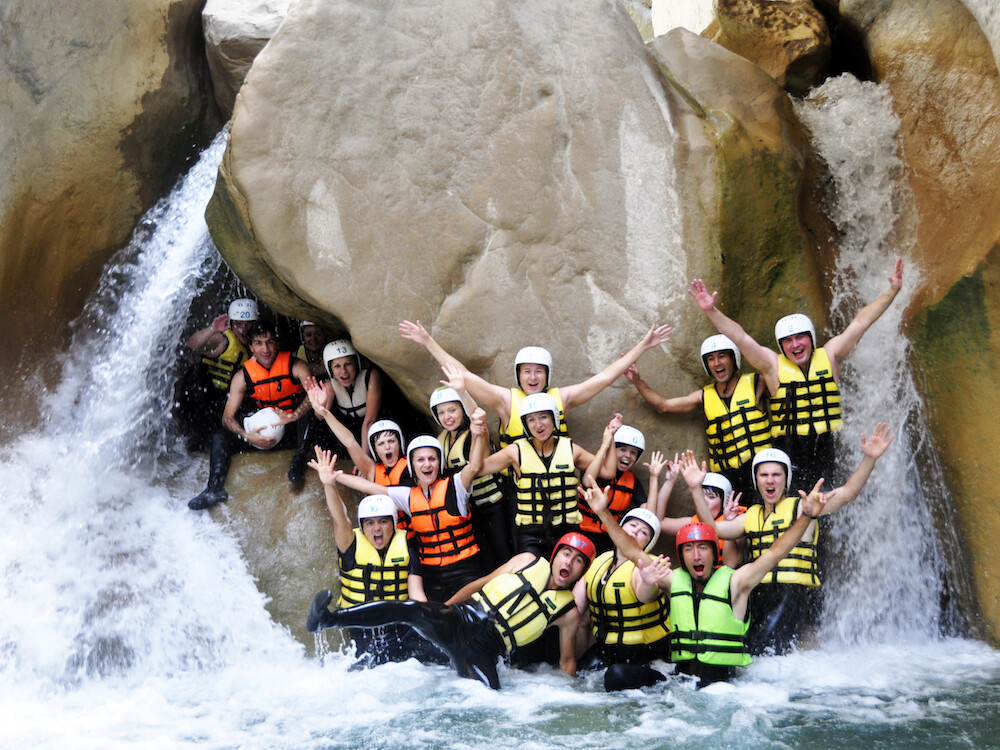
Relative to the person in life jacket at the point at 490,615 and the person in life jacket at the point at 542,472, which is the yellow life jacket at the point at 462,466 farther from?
the person in life jacket at the point at 490,615

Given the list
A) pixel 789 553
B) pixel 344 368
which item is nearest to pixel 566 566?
pixel 789 553

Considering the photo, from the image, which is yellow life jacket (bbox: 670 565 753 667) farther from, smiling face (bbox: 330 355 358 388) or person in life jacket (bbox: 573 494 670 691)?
smiling face (bbox: 330 355 358 388)

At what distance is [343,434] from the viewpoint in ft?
20.4

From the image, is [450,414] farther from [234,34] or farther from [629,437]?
[234,34]

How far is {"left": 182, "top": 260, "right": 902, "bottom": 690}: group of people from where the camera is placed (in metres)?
5.17

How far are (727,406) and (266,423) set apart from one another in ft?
10.4

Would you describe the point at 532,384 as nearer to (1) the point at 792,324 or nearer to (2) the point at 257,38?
(1) the point at 792,324

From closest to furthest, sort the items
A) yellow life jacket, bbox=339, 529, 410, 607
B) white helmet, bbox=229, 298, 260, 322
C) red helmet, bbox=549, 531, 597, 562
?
1. red helmet, bbox=549, 531, 597, 562
2. yellow life jacket, bbox=339, 529, 410, 607
3. white helmet, bbox=229, 298, 260, 322

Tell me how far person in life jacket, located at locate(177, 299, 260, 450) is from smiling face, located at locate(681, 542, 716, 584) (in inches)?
143

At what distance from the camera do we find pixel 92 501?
21.6 feet

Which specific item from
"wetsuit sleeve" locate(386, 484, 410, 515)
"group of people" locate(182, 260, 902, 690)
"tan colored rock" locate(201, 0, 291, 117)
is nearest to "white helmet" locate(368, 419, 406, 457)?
"group of people" locate(182, 260, 902, 690)

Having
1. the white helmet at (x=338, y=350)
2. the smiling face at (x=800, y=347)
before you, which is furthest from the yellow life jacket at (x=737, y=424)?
the white helmet at (x=338, y=350)

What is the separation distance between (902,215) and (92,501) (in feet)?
19.2

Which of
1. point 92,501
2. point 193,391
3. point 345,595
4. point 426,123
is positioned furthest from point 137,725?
point 426,123
